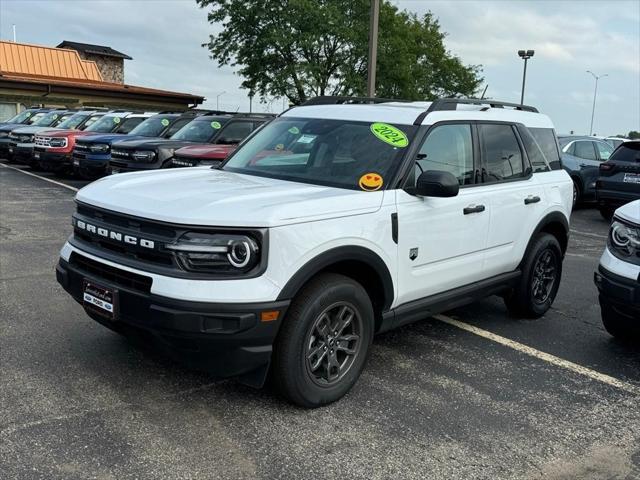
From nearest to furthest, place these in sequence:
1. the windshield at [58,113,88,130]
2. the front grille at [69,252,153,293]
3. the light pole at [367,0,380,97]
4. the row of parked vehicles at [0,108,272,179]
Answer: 1. the front grille at [69,252,153,293]
2. the row of parked vehicles at [0,108,272,179]
3. the light pole at [367,0,380,97]
4. the windshield at [58,113,88,130]

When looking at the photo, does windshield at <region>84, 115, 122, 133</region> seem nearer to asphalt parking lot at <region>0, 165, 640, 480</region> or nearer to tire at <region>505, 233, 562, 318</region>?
asphalt parking lot at <region>0, 165, 640, 480</region>

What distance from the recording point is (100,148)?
13.8m

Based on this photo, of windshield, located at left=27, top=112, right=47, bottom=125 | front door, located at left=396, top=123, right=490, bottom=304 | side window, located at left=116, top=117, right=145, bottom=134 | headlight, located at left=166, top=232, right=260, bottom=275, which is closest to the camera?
headlight, located at left=166, top=232, right=260, bottom=275

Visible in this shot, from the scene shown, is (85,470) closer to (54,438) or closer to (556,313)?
(54,438)

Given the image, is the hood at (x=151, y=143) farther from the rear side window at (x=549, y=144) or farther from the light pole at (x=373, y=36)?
the rear side window at (x=549, y=144)

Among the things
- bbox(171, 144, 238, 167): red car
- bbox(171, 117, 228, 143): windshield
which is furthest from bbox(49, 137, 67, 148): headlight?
bbox(171, 144, 238, 167): red car

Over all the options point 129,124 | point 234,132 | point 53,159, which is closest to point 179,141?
point 234,132

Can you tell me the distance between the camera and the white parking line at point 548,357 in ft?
14.2

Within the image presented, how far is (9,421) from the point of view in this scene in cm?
337

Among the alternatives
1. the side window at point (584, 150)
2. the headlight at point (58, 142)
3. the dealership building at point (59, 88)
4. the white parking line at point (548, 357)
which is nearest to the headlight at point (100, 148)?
the headlight at point (58, 142)

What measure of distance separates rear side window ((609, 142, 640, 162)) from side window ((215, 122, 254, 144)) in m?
7.20

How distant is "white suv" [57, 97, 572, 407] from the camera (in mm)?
3219

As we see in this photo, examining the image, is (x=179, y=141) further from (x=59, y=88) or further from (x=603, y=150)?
(x=59, y=88)

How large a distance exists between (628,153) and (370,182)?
9728 millimetres
